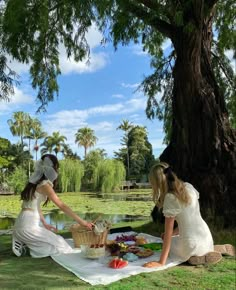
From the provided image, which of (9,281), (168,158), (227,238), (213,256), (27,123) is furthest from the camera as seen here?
(27,123)

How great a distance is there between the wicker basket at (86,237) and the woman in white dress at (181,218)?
0.65m

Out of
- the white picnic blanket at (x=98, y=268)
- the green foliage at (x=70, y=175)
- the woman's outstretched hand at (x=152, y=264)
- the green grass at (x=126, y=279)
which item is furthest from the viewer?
the green foliage at (x=70, y=175)

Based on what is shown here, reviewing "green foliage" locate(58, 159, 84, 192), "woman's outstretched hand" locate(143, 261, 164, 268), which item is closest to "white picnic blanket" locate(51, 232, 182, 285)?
"woman's outstretched hand" locate(143, 261, 164, 268)

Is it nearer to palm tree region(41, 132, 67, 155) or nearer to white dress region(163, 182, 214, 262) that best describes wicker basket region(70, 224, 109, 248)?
white dress region(163, 182, 214, 262)

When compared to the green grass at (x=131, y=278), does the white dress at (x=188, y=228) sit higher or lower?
higher

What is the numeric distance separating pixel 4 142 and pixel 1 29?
10510 mm

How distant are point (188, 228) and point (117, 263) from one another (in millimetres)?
764

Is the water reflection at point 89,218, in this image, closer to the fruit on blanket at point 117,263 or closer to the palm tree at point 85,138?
the fruit on blanket at point 117,263

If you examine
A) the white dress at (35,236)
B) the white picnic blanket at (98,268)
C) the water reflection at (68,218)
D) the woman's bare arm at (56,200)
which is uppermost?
the woman's bare arm at (56,200)

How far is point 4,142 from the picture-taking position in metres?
15.6

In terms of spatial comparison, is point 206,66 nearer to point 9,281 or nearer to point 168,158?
point 168,158

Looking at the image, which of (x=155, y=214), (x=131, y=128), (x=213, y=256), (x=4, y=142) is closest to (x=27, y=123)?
(x=131, y=128)

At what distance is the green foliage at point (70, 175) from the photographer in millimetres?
25516

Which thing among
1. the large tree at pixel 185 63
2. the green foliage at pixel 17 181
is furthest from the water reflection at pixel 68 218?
the green foliage at pixel 17 181
